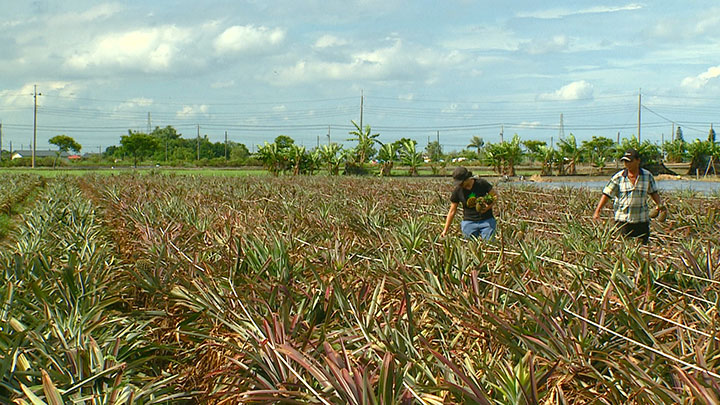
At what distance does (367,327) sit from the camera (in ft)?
9.66

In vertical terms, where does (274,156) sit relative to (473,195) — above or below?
above

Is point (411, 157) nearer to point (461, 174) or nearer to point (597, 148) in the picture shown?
point (597, 148)

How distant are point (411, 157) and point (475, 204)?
110ft

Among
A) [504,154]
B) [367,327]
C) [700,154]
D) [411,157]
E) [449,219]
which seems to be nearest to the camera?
[367,327]

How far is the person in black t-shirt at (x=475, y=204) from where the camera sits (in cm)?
676

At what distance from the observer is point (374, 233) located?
6492 millimetres

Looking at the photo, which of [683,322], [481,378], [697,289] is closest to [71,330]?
[481,378]

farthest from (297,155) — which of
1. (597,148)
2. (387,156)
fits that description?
(597,148)

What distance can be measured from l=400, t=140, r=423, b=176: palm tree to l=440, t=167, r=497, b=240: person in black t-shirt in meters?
32.5

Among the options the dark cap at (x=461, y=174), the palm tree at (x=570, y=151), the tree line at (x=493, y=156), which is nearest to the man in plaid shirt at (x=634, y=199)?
the dark cap at (x=461, y=174)

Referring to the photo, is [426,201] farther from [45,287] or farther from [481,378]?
[481,378]

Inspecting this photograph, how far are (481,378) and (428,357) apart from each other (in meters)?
0.25

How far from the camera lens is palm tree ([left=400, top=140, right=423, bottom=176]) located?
131 feet

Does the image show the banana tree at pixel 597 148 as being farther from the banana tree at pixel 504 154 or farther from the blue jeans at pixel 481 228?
the blue jeans at pixel 481 228
